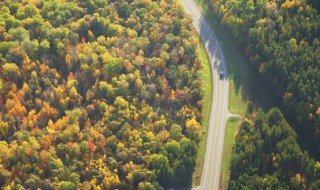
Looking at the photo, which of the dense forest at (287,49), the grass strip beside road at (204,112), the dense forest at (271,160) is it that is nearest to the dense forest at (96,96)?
the grass strip beside road at (204,112)

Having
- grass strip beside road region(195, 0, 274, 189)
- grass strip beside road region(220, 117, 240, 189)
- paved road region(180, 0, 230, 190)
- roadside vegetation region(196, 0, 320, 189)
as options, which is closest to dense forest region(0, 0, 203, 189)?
paved road region(180, 0, 230, 190)

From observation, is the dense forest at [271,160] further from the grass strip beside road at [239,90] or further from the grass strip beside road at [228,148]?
the grass strip beside road at [239,90]

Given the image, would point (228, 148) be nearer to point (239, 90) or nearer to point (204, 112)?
point (204, 112)

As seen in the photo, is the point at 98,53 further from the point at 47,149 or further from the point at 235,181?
the point at 235,181

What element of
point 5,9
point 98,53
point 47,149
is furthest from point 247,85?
point 5,9

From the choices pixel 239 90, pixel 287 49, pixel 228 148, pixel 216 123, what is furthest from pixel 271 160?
pixel 287 49

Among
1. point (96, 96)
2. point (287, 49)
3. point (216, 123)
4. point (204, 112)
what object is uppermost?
point (287, 49)

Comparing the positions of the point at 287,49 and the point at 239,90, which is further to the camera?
the point at 239,90
